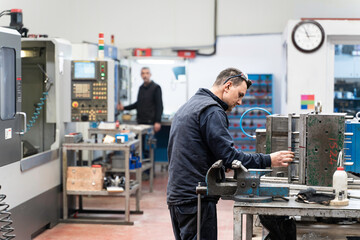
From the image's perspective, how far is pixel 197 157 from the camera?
282 centimetres

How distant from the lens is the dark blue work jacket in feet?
9.01

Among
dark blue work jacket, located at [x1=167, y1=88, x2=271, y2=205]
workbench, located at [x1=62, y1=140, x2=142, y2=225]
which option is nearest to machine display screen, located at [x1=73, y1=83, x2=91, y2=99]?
workbench, located at [x1=62, y1=140, x2=142, y2=225]

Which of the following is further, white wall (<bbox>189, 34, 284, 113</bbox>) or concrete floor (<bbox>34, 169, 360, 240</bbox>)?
white wall (<bbox>189, 34, 284, 113</bbox>)

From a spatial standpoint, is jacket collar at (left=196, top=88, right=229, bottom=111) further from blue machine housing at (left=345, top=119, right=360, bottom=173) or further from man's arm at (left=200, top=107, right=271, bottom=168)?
blue machine housing at (left=345, top=119, right=360, bottom=173)

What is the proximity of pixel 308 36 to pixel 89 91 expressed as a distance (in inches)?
119

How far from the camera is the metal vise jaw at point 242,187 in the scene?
8.70 feet

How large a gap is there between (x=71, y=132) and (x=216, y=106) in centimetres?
298

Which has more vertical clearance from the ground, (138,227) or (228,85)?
(228,85)

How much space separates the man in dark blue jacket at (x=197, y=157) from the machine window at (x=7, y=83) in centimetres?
165

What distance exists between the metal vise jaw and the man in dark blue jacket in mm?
93

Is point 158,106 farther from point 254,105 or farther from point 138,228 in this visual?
point 138,228

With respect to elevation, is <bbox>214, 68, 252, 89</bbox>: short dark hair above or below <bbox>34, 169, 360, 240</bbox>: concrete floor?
above

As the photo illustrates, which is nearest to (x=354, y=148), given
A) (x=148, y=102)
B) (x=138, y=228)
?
(x=138, y=228)

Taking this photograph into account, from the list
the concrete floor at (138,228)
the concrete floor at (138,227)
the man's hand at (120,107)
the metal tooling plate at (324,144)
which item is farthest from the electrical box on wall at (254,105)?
the metal tooling plate at (324,144)
